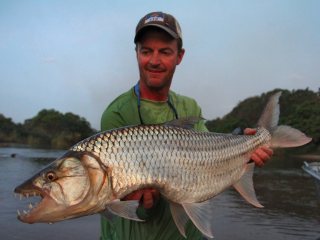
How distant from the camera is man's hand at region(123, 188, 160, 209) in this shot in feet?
11.8

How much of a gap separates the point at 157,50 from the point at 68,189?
1.68 m

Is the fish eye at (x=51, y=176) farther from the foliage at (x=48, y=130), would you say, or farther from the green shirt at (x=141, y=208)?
the foliage at (x=48, y=130)

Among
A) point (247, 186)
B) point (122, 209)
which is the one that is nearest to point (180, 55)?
point (247, 186)

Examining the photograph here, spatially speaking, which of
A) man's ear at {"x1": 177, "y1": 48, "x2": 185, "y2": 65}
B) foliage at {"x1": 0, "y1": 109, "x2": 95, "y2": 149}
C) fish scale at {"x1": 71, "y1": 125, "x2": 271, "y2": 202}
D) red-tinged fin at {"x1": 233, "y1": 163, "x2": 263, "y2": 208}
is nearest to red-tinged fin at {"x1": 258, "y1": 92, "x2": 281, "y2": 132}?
red-tinged fin at {"x1": 233, "y1": 163, "x2": 263, "y2": 208}

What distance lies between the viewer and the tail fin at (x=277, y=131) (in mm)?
4590

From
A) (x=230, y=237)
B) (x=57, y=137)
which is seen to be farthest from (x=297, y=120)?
(x=230, y=237)

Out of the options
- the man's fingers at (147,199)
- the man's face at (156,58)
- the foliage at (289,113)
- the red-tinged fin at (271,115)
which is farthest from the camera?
the foliage at (289,113)

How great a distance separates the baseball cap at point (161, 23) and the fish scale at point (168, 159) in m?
1.00

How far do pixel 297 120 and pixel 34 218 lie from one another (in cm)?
7966

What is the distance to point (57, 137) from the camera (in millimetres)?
101250

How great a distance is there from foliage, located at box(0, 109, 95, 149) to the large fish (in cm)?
8998

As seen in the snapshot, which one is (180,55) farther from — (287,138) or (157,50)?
(287,138)

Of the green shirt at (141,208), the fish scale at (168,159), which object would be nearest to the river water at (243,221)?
the green shirt at (141,208)

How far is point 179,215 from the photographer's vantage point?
3.82m
